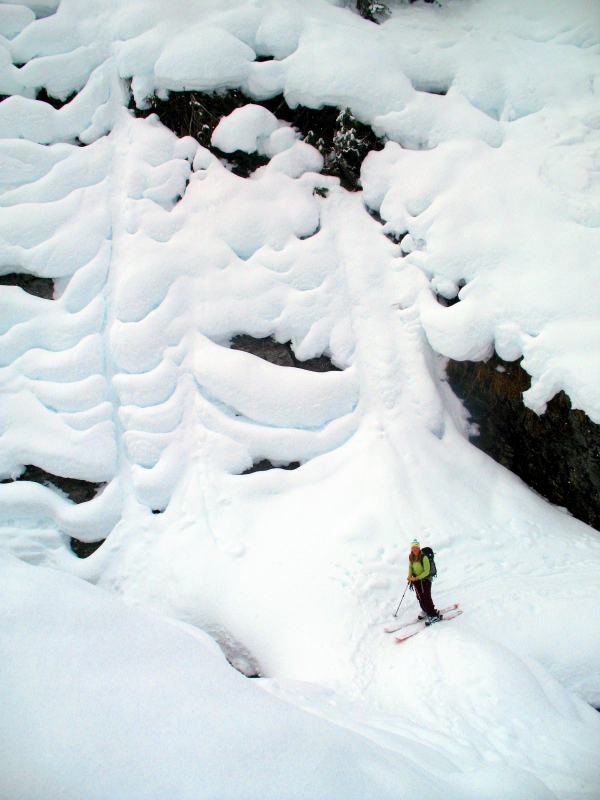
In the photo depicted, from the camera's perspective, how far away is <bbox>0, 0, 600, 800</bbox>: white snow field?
13.3 ft

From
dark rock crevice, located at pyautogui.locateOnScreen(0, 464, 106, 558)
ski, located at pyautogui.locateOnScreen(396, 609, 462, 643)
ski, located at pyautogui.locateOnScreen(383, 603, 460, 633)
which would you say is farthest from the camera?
dark rock crevice, located at pyautogui.locateOnScreen(0, 464, 106, 558)

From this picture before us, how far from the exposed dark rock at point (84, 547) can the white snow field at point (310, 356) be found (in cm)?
20

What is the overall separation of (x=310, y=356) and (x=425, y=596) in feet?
13.6

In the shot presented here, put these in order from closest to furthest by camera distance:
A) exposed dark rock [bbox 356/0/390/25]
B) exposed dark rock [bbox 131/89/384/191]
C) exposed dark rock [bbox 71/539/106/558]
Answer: exposed dark rock [bbox 71/539/106/558]
exposed dark rock [bbox 131/89/384/191]
exposed dark rock [bbox 356/0/390/25]

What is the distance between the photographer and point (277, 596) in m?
5.82

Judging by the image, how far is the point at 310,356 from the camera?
791cm

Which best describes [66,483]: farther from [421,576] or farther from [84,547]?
[421,576]

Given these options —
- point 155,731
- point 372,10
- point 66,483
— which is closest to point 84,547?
point 66,483

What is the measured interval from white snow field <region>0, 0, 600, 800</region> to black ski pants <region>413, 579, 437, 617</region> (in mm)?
184

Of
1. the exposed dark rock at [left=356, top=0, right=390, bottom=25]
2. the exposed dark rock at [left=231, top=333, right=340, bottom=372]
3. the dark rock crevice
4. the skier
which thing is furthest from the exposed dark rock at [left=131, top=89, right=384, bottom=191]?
the skier

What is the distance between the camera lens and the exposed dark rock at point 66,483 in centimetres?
734

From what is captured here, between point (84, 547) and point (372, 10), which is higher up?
point (372, 10)

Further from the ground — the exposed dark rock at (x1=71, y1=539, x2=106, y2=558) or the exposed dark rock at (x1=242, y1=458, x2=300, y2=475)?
the exposed dark rock at (x1=242, y1=458, x2=300, y2=475)

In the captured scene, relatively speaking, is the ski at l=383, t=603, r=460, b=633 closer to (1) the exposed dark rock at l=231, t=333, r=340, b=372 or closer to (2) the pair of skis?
(2) the pair of skis
